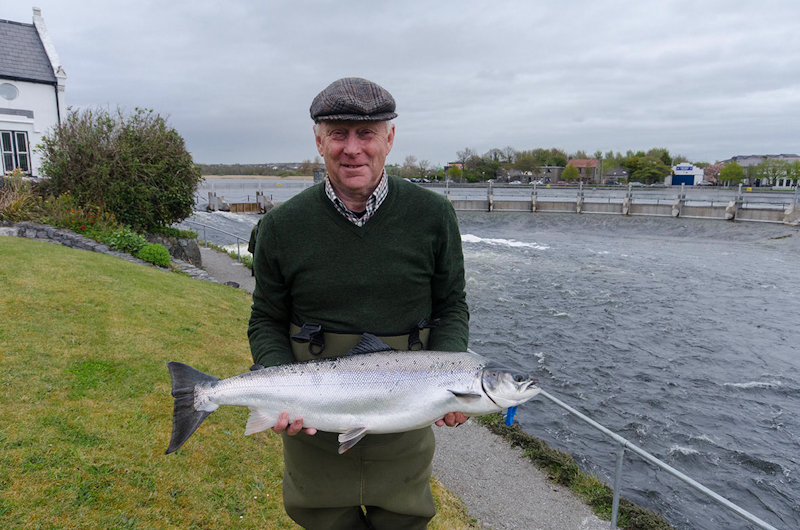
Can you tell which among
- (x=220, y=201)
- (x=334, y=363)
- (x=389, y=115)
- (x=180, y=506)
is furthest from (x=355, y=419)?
(x=220, y=201)

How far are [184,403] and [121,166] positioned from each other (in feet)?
58.4

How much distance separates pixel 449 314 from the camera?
317 cm

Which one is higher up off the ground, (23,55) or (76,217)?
(23,55)

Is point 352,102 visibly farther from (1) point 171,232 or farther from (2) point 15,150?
(2) point 15,150

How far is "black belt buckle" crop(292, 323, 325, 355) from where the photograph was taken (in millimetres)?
2830

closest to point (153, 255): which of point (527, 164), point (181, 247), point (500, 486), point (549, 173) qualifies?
point (181, 247)

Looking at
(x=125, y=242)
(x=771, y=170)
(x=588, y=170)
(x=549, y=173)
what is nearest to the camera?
(x=125, y=242)

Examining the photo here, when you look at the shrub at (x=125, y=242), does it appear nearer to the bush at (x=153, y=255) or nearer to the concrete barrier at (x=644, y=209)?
the bush at (x=153, y=255)

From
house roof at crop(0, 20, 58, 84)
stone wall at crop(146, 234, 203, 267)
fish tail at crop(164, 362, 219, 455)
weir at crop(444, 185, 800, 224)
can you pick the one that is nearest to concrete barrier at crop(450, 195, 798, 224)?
weir at crop(444, 185, 800, 224)

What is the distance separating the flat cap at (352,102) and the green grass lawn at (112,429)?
3.89m

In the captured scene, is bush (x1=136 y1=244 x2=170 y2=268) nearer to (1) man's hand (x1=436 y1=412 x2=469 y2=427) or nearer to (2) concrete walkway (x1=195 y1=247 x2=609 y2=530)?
(2) concrete walkway (x1=195 y1=247 x2=609 y2=530)

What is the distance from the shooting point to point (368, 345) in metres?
2.77

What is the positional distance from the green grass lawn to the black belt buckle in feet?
8.91

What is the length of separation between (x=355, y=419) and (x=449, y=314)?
903 millimetres
